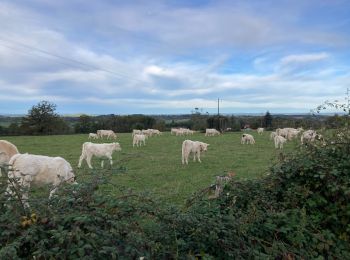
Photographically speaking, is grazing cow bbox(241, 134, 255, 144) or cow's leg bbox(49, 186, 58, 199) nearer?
cow's leg bbox(49, 186, 58, 199)

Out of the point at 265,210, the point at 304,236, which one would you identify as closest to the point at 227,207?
the point at 265,210

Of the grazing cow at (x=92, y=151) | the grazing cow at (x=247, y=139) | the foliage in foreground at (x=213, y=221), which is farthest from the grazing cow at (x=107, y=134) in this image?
the foliage in foreground at (x=213, y=221)

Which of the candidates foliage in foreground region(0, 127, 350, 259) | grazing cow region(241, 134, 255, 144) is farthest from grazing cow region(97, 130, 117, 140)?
foliage in foreground region(0, 127, 350, 259)

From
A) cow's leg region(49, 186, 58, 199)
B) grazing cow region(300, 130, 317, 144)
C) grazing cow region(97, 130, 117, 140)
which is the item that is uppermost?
grazing cow region(300, 130, 317, 144)

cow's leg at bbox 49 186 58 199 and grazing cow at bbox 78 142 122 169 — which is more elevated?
cow's leg at bbox 49 186 58 199

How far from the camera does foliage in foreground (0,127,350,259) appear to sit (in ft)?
10.8

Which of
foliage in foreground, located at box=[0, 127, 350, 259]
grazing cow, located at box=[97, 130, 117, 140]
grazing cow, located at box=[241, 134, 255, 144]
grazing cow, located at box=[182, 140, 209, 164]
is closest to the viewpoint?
Answer: foliage in foreground, located at box=[0, 127, 350, 259]

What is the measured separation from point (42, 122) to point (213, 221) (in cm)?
7059

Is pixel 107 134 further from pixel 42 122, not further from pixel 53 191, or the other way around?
pixel 53 191

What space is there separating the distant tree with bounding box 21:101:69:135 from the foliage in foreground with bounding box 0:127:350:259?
67.8m

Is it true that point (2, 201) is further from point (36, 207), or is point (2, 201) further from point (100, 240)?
point (100, 240)

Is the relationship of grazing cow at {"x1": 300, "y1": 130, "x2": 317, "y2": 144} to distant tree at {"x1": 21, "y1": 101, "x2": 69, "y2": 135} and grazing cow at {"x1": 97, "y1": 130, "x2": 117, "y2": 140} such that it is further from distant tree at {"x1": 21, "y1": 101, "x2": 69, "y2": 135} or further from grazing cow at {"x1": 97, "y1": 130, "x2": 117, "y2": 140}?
distant tree at {"x1": 21, "y1": 101, "x2": 69, "y2": 135}

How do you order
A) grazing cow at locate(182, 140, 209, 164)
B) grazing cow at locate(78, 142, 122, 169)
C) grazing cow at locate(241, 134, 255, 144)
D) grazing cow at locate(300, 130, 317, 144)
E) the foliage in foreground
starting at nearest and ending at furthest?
1. the foliage in foreground
2. grazing cow at locate(300, 130, 317, 144)
3. grazing cow at locate(78, 142, 122, 169)
4. grazing cow at locate(182, 140, 209, 164)
5. grazing cow at locate(241, 134, 255, 144)

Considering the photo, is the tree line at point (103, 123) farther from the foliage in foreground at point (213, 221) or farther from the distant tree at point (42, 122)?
the foliage in foreground at point (213, 221)
